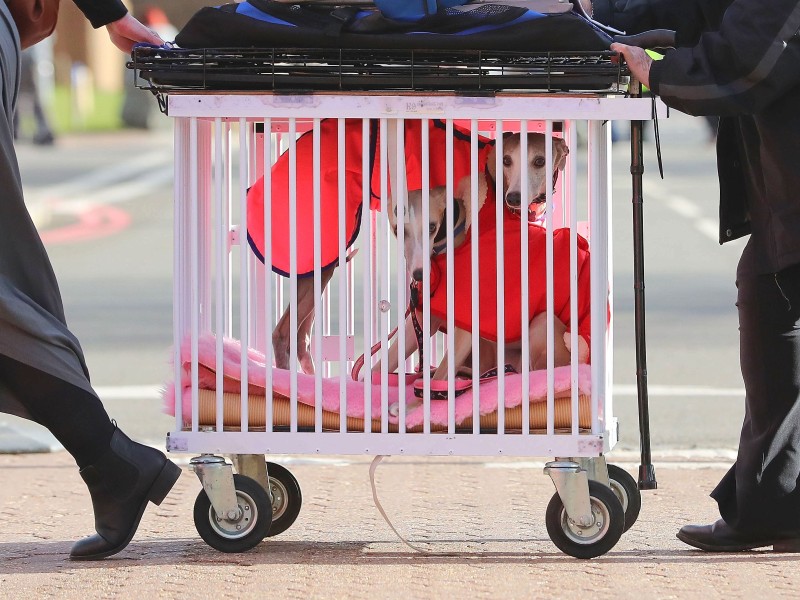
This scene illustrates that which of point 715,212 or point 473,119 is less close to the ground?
point 473,119

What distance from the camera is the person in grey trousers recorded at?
4.30m

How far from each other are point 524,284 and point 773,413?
32.2 inches

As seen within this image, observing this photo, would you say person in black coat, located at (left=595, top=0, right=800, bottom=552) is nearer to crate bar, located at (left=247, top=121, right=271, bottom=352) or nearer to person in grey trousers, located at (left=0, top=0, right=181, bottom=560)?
crate bar, located at (left=247, top=121, right=271, bottom=352)

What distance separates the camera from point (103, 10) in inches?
181

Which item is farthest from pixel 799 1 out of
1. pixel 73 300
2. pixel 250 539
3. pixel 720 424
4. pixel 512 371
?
pixel 73 300

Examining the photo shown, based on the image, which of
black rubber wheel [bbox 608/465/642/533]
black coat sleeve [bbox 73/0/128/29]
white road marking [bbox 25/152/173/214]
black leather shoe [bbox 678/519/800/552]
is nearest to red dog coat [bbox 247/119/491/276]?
black coat sleeve [bbox 73/0/128/29]

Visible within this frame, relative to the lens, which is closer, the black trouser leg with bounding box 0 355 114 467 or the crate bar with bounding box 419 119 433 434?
the crate bar with bounding box 419 119 433 434

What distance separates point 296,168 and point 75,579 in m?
1.19

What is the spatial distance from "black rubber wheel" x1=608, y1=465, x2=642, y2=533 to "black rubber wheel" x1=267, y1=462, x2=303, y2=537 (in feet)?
2.98

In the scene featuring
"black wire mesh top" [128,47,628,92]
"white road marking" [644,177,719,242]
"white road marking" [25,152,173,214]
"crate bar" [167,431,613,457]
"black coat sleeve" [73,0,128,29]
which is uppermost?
"black coat sleeve" [73,0,128,29]

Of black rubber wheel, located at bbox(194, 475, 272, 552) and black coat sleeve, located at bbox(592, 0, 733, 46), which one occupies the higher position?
black coat sleeve, located at bbox(592, 0, 733, 46)

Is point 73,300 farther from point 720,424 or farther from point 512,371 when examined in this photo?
point 512,371

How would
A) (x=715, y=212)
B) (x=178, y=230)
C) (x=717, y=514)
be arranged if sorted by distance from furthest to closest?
(x=715, y=212), (x=717, y=514), (x=178, y=230)

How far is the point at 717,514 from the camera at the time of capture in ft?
17.0
